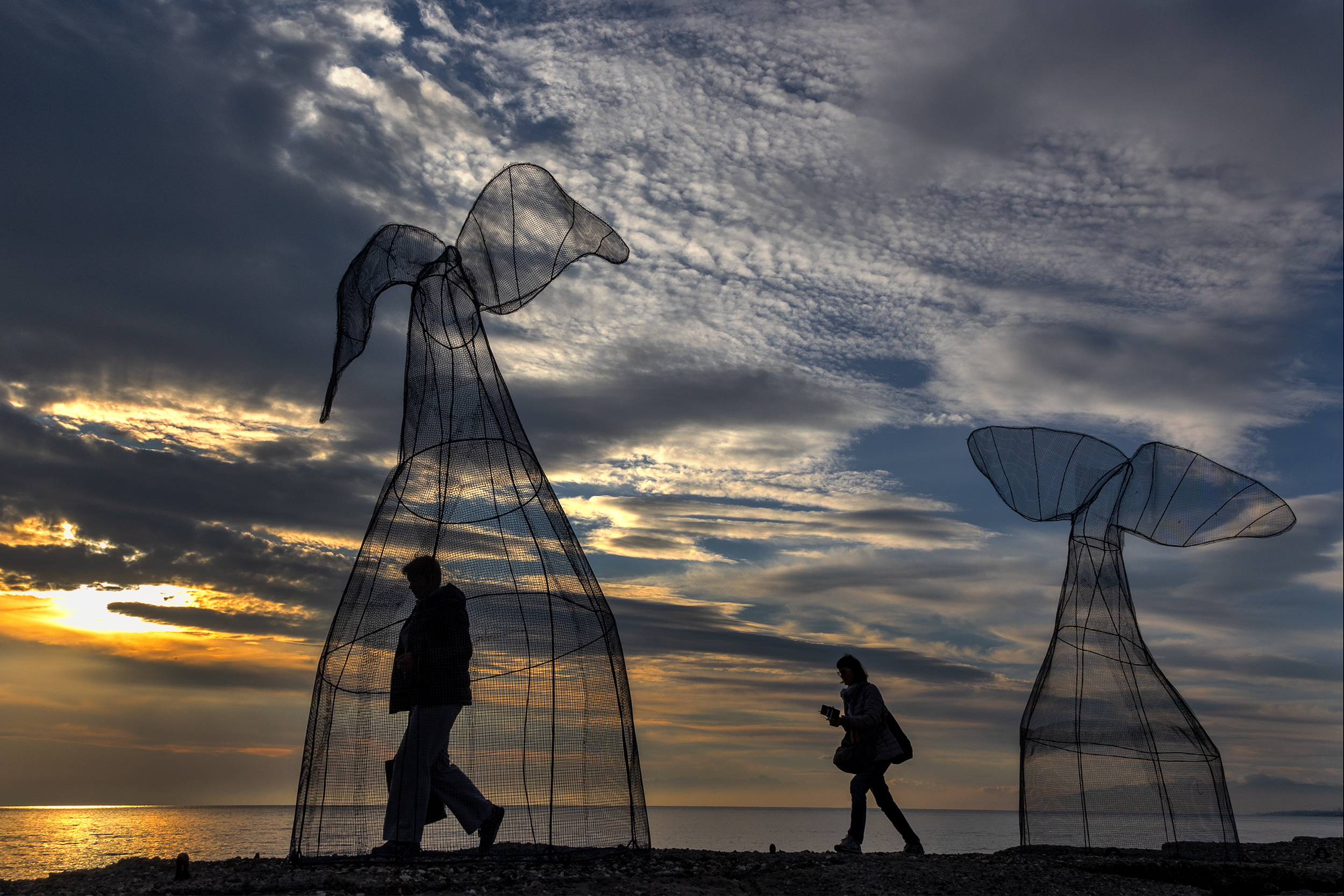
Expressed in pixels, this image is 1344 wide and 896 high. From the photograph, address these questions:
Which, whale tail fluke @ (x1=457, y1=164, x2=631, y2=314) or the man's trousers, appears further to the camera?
whale tail fluke @ (x1=457, y1=164, x2=631, y2=314)

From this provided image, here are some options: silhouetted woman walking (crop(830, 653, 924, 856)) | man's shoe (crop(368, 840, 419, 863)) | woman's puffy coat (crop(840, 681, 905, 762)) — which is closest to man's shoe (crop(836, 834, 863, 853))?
silhouetted woman walking (crop(830, 653, 924, 856))

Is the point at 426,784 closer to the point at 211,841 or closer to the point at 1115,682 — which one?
the point at 1115,682

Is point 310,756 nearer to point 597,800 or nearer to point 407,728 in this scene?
point 407,728

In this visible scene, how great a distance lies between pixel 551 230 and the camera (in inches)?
363

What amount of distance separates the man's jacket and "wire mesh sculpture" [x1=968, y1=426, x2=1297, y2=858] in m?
7.59

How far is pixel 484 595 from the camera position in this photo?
7738 mm

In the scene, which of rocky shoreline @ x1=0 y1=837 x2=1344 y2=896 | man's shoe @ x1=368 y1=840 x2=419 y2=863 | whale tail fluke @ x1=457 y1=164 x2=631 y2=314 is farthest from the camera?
whale tail fluke @ x1=457 y1=164 x2=631 y2=314

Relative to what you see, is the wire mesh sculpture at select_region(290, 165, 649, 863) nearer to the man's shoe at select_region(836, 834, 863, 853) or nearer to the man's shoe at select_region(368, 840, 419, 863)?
the man's shoe at select_region(368, 840, 419, 863)

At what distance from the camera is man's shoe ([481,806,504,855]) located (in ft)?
24.0

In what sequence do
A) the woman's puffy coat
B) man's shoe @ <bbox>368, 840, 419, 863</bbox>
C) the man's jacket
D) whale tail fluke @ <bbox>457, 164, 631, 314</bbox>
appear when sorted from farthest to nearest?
1. the woman's puffy coat
2. whale tail fluke @ <bbox>457, 164, 631, 314</bbox>
3. the man's jacket
4. man's shoe @ <bbox>368, 840, 419, 863</bbox>

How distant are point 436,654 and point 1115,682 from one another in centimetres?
848

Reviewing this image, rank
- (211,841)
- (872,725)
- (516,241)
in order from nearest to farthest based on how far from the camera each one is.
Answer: (516,241) < (872,725) < (211,841)

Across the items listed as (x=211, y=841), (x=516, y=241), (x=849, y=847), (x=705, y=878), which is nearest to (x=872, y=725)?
(x=849, y=847)

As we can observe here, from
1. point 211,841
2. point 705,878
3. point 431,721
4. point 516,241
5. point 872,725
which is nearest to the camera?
point 705,878
